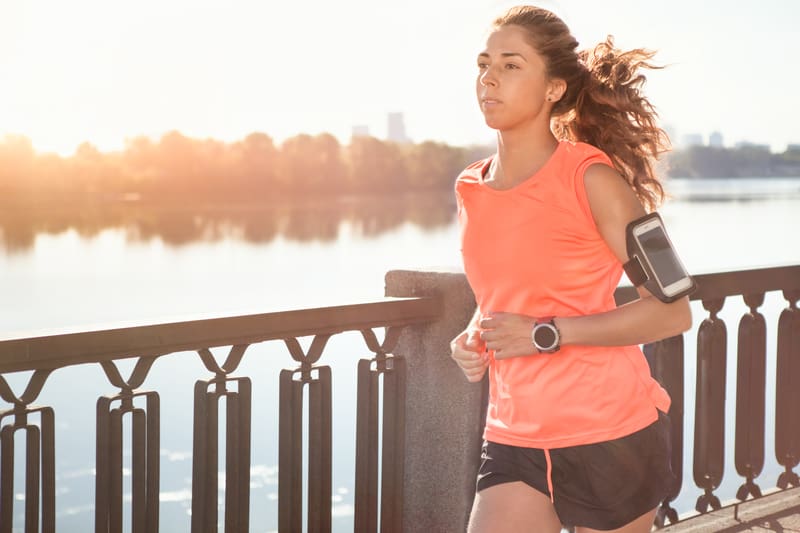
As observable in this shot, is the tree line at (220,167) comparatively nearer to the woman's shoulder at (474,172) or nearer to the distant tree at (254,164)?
the distant tree at (254,164)

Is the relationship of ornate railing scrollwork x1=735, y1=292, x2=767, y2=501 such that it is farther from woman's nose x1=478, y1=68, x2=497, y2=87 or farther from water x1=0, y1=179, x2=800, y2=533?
water x1=0, y1=179, x2=800, y2=533

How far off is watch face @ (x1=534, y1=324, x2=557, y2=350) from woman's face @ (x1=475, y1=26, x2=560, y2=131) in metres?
0.41

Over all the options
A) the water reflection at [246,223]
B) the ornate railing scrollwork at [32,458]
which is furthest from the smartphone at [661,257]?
the water reflection at [246,223]

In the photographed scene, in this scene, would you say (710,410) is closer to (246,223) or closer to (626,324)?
(626,324)

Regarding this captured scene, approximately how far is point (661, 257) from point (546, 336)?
0.26 meters

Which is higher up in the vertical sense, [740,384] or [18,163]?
[18,163]

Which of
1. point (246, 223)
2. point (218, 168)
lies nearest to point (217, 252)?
point (246, 223)

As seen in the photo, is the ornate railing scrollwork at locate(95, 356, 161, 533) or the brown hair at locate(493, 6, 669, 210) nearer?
the brown hair at locate(493, 6, 669, 210)

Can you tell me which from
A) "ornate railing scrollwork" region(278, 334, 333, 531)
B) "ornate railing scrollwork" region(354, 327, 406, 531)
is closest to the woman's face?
"ornate railing scrollwork" region(278, 334, 333, 531)

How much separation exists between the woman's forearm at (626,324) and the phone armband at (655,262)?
26 millimetres

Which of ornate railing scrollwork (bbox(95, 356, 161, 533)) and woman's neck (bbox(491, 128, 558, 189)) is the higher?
woman's neck (bbox(491, 128, 558, 189))

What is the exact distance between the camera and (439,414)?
3135mm

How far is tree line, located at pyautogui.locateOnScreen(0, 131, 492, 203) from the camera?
15078 millimetres

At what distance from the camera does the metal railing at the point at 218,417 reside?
2348 mm
